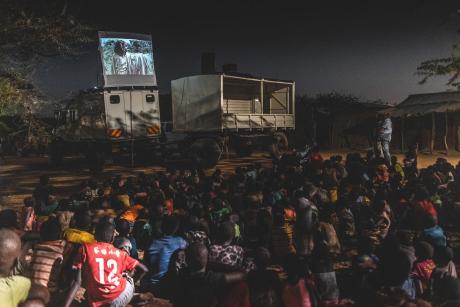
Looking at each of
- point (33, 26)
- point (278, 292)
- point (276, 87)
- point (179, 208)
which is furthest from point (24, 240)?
point (276, 87)

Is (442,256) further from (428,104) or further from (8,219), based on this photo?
(428,104)

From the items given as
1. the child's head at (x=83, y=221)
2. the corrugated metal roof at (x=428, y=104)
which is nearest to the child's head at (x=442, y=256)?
the child's head at (x=83, y=221)

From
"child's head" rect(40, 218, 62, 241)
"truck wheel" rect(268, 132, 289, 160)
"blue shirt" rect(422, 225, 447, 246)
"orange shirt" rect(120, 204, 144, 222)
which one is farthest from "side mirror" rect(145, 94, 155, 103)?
"blue shirt" rect(422, 225, 447, 246)

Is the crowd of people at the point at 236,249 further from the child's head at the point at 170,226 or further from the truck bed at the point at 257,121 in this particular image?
the truck bed at the point at 257,121

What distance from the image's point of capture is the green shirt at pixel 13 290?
Answer: 8.75ft

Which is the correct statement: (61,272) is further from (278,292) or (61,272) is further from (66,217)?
(278,292)

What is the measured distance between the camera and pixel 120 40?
13266 millimetres

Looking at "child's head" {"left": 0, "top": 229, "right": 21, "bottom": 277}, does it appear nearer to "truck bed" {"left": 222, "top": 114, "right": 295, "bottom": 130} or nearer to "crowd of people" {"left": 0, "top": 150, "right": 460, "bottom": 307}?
"crowd of people" {"left": 0, "top": 150, "right": 460, "bottom": 307}

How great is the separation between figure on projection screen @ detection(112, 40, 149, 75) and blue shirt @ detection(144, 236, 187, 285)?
978 cm

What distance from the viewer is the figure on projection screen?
13.2m

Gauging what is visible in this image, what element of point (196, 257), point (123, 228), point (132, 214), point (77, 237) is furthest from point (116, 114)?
point (196, 257)

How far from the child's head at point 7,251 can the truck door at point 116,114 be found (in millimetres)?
10450

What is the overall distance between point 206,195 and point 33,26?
4.50 meters

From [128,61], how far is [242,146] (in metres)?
4.77
